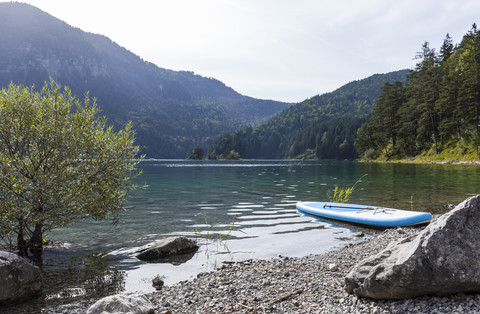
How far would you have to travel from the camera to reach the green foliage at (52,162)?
34.9 feet

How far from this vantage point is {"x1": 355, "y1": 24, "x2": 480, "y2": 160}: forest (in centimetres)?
6881

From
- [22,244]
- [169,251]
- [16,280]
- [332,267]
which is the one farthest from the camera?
[169,251]

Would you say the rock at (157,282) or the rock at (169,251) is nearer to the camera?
the rock at (157,282)

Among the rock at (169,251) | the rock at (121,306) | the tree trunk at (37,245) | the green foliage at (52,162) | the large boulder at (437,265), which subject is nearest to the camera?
the large boulder at (437,265)

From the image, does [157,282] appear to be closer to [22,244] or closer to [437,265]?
[22,244]

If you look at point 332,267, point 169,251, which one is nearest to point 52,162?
point 169,251

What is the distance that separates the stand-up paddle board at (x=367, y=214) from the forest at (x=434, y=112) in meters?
60.7

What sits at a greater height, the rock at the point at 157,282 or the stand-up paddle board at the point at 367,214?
the stand-up paddle board at the point at 367,214

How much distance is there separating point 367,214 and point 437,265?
41.8 ft

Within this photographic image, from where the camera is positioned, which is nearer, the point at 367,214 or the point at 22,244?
the point at 22,244

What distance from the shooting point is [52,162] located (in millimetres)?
11266

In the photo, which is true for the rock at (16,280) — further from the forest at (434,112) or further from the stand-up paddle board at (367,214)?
the forest at (434,112)

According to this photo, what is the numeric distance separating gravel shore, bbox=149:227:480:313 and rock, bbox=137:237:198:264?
7.63 ft

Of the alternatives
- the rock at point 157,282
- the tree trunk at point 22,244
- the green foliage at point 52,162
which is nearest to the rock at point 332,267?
the rock at point 157,282
